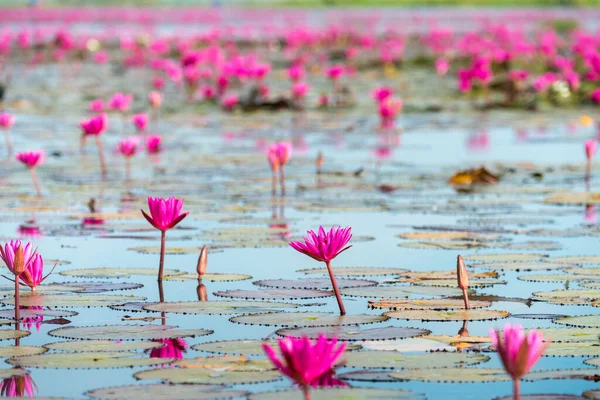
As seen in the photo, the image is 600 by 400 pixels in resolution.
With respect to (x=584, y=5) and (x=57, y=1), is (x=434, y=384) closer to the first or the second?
(x=584, y=5)

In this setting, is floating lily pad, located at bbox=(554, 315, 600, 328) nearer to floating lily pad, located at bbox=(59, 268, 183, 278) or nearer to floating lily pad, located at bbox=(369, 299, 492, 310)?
floating lily pad, located at bbox=(369, 299, 492, 310)

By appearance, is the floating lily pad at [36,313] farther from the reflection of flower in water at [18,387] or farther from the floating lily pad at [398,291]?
the floating lily pad at [398,291]

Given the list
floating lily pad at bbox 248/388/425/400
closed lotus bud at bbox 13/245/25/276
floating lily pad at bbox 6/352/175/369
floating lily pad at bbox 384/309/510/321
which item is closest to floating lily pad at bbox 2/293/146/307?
closed lotus bud at bbox 13/245/25/276

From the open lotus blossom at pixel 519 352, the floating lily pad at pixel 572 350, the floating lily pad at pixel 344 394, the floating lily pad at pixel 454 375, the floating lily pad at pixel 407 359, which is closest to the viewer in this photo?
the open lotus blossom at pixel 519 352

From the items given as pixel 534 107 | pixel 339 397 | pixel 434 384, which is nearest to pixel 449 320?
pixel 434 384

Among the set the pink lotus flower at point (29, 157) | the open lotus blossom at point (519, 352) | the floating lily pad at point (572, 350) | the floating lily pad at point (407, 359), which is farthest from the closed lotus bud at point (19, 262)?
the pink lotus flower at point (29, 157)

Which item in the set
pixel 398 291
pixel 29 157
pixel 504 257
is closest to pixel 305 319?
pixel 398 291
